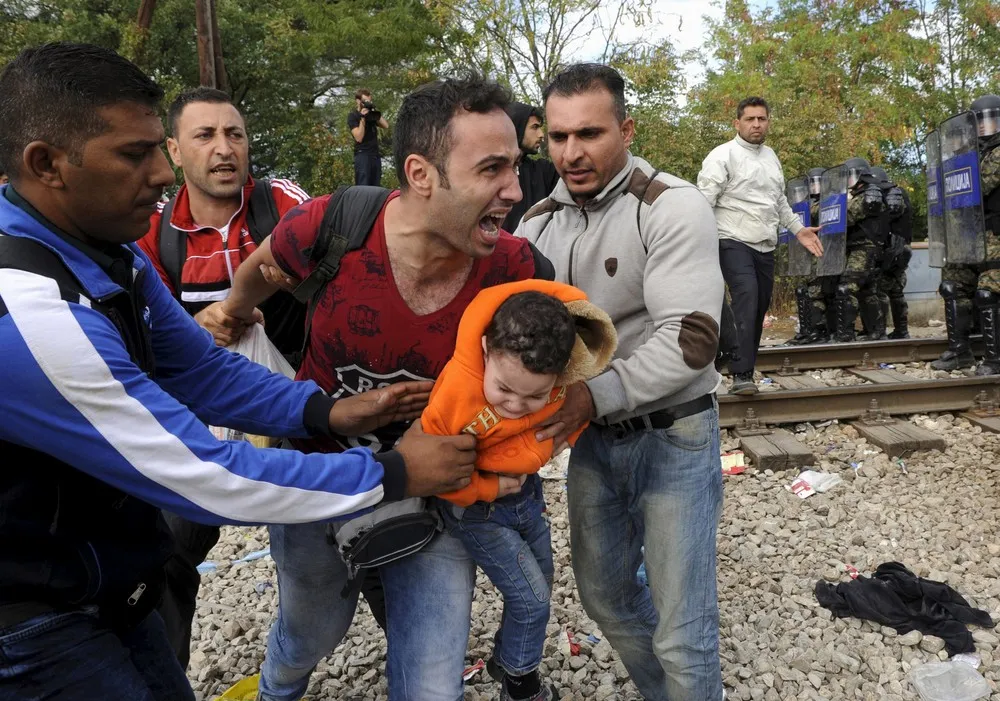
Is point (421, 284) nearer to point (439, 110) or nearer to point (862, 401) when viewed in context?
point (439, 110)

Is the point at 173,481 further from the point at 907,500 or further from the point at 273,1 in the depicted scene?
the point at 273,1

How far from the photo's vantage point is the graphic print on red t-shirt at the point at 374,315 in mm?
2486

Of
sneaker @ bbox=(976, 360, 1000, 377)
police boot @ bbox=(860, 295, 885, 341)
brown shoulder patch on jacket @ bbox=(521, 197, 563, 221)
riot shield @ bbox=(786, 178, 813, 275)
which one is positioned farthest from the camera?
riot shield @ bbox=(786, 178, 813, 275)

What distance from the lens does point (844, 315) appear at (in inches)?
469

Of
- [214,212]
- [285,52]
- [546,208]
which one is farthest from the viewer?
[285,52]

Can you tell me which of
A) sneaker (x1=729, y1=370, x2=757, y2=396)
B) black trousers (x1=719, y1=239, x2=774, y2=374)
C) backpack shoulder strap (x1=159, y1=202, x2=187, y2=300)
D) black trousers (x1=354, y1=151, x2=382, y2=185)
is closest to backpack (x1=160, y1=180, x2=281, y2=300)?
backpack shoulder strap (x1=159, y1=202, x2=187, y2=300)

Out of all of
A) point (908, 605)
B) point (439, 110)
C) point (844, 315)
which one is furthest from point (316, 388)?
point (844, 315)

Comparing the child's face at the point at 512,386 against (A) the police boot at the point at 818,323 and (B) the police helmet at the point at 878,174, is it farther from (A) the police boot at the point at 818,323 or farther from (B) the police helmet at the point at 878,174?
(B) the police helmet at the point at 878,174

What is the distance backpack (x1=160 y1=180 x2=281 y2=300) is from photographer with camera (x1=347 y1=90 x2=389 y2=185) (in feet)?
7.95

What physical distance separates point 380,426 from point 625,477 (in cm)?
96

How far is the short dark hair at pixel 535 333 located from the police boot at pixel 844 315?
35.4 ft

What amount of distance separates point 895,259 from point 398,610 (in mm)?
11964

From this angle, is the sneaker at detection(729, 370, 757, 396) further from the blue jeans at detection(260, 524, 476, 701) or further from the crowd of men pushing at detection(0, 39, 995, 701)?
the blue jeans at detection(260, 524, 476, 701)

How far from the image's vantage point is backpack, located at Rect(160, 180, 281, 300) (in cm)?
362
